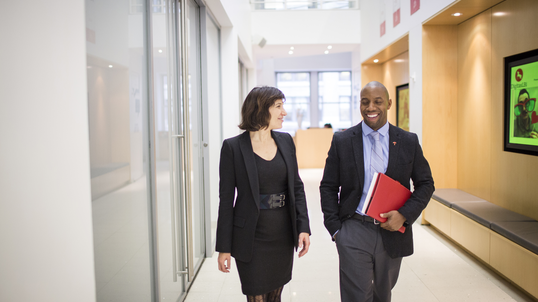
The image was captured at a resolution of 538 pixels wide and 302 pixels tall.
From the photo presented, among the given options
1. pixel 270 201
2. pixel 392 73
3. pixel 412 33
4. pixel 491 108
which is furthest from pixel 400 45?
pixel 270 201

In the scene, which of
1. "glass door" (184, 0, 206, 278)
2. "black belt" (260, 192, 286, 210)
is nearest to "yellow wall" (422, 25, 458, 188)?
"glass door" (184, 0, 206, 278)

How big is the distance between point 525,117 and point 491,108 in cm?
76

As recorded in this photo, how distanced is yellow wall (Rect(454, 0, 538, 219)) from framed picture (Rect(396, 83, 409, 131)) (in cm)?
278

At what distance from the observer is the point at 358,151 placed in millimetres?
2342

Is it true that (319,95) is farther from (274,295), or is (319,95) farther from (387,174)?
(274,295)

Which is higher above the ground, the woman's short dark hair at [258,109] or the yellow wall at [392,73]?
the yellow wall at [392,73]

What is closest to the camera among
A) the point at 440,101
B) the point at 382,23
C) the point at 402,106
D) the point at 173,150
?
the point at 173,150

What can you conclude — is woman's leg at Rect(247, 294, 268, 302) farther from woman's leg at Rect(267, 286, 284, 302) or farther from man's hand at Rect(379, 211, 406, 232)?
man's hand at Rect(379, 211, 406, 232)

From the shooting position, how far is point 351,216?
234 cm

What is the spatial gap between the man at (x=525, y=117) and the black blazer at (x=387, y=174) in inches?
102

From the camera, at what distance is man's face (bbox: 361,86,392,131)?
→ 2.27 meters

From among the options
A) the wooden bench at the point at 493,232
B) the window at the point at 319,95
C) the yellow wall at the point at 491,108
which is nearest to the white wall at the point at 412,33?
the yellow wall at the point at 491,108

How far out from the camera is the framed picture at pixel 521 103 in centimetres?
417

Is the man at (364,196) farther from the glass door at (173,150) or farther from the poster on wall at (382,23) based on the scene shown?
the poster on wall at (382,23)
